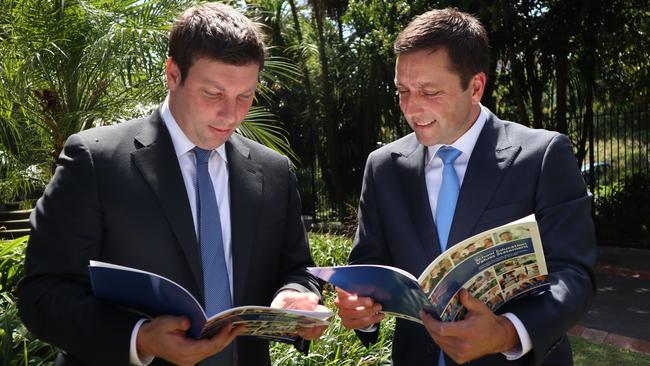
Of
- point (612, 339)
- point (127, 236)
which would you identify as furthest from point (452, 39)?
point (612, 339)

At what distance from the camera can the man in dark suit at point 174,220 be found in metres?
2.05

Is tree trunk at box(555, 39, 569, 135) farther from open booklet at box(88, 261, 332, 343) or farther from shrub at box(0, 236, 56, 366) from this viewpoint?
open booklet at box(88, 261, 332, 343)

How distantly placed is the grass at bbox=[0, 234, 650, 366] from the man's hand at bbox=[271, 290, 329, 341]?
5.56 ft

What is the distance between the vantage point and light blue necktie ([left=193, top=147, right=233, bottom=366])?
2303mm

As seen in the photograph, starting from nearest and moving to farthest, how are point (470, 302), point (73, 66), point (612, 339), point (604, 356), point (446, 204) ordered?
point (470, 302), point (446, 204), point (73, 66), point (604, 356), point (612, 339)

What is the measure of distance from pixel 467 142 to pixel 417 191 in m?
0.26

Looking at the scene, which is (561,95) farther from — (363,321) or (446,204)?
(363,321)

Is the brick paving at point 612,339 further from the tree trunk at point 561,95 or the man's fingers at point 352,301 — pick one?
the tree trunk at point 561,95

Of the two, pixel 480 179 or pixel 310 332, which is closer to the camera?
A: pixel 310 332

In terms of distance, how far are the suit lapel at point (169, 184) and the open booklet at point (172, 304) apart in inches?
10.6

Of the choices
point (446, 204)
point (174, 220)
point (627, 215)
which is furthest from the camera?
point (627, 215)

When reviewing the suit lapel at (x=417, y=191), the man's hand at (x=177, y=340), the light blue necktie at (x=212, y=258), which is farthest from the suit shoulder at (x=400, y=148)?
the man's hand at (x=177, y=340)

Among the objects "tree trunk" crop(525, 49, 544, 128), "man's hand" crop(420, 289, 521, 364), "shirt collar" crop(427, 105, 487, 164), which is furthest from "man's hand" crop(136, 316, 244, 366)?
"tree trunk" crop(525, 49, 544, 128)

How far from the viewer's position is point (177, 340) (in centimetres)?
193
